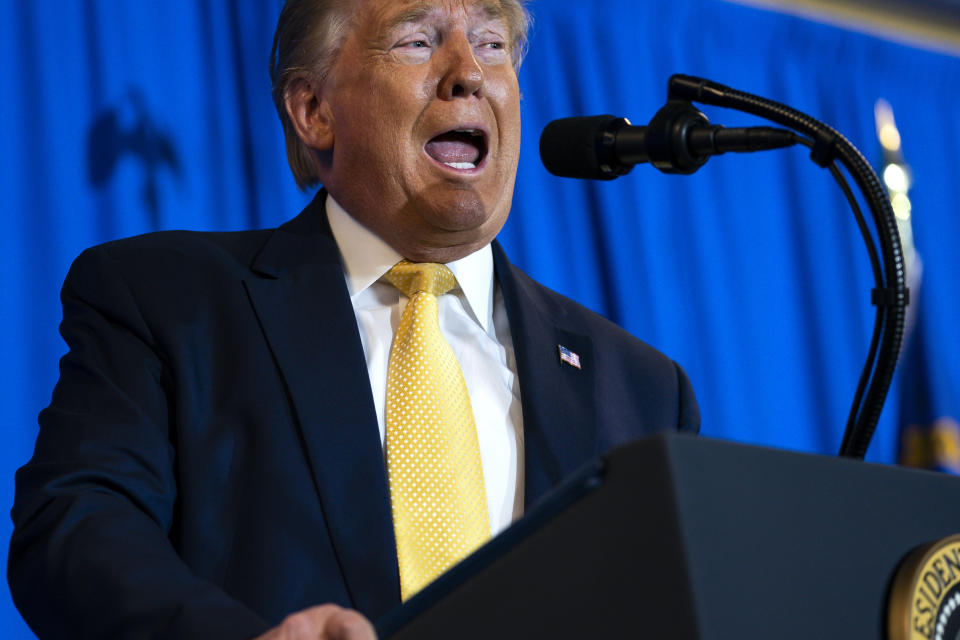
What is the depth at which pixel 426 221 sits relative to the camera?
67.4 inches

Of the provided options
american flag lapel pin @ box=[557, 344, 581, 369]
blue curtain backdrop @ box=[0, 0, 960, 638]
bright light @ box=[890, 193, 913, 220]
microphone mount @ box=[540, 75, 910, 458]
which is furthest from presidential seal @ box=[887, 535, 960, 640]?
bright light @ box=[890, 193, 913, 220]

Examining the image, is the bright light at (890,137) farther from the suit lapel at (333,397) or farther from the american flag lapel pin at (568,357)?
the suit lapel at (333,397)

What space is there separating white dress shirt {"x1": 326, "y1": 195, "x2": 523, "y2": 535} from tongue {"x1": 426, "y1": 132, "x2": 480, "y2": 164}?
0.15 m

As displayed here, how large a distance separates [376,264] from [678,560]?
→ 1.17 m

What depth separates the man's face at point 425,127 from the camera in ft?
5.64

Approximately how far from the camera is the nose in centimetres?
173

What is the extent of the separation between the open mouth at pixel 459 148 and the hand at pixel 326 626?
109 centimetres

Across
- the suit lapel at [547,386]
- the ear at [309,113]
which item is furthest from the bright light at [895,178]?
the ear at [309,113]

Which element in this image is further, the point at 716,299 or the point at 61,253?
the point at 716,299

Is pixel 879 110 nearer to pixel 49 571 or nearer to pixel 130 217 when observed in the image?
pixel 130 217

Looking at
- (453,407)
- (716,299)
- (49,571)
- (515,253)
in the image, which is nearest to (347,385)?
(453,407)

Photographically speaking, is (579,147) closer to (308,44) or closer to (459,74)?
(459,74)

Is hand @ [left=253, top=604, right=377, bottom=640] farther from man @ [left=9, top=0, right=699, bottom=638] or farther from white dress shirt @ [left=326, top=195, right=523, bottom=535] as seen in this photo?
white dress shirt @ [left=326, top=195, right=523, bottom=535]

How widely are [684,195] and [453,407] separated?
7.26 ft
